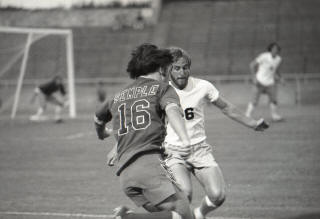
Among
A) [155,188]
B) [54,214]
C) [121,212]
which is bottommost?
[54,214]

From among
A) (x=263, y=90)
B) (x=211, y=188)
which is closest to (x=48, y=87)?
(x=263, y=90)

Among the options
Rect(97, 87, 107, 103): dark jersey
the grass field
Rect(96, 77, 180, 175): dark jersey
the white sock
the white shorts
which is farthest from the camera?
Rect(97, 87, 107, 103): dark jersey

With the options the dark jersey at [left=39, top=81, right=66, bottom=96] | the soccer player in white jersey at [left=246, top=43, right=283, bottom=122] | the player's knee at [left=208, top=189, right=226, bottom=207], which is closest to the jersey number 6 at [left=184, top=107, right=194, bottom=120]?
the player's knee at [left=208, top=189, right=226, bottom=207]

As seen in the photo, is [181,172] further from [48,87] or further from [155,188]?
[48,87]

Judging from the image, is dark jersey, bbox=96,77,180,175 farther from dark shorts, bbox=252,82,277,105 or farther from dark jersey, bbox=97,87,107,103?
dark jersey, bbox=97,87,107,103

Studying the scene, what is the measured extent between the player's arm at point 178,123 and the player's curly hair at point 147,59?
365 mm

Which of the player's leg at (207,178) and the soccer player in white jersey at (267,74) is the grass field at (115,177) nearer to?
the player's leg at (207,178)

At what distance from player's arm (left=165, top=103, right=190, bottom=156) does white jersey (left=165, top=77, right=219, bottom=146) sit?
1.88 m

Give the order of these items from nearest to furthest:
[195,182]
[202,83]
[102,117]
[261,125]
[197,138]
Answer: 1. [102,117]
2. [261,125]
3. [197,138]
4. [202,83]
5. [195,182]

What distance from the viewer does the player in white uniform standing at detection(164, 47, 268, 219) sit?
18.2ft

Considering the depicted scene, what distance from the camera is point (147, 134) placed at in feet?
13.2

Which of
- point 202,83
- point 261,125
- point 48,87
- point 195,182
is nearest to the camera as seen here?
point 261,125

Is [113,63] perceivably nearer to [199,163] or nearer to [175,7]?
[175,7]

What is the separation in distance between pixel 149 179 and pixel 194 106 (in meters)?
2.12
